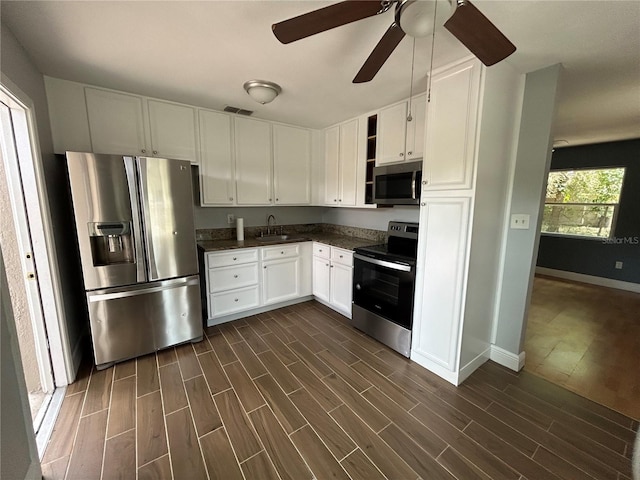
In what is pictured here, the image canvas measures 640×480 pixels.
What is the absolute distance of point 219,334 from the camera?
2.76 metres

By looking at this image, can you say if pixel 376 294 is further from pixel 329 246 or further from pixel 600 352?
pixel 600 352

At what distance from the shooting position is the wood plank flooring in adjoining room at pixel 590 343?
6.68ft

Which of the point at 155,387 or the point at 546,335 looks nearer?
the point at 155,387

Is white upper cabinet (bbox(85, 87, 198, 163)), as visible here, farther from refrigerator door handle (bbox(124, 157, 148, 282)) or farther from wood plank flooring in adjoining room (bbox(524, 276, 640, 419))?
wood plank flooring in adjoining room (bbox(524, 276, 640, 419))

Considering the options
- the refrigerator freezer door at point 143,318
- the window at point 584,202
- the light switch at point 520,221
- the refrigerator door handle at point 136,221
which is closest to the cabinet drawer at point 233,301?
the refrigerator freezer door at point 143,318

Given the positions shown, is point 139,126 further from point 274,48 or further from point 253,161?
point 274,48

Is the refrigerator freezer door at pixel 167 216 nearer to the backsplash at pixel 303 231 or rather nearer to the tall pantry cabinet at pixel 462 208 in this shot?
the backsplash at pixel 303 231

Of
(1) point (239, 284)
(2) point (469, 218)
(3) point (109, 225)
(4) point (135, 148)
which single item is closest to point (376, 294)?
(2) point (469, 218)

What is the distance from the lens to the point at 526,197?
81.7 inches

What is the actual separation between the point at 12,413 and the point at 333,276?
254 centimetres

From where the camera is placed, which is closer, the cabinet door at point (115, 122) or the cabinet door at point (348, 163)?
the cabinet door at point (115, 122)

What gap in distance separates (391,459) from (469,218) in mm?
1597

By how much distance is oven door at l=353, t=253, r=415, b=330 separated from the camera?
2.31 meters

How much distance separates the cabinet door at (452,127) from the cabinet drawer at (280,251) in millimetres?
1764
